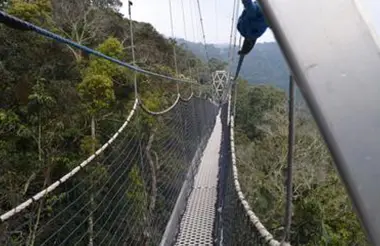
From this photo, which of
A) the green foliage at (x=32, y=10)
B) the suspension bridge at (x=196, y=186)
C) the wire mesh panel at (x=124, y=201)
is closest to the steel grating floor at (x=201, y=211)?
the suspension bridge at (x=196, y=186)

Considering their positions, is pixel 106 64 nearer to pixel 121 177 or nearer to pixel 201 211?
pixel 121 177

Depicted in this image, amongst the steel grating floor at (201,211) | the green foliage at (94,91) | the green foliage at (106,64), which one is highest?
the green foliage at (106,64)

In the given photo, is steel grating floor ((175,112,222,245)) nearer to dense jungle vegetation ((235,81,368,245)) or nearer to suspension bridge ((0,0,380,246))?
suspension bridge ((0,0,380,246))

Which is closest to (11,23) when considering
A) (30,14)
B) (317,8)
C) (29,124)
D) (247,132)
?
(317,8)

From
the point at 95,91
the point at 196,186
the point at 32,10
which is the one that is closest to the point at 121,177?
the point at 196,186

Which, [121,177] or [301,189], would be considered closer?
[121,177]

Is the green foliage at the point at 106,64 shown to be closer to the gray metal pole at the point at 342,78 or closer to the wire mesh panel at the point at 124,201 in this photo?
the wire mesh panel at the point at 124,201
